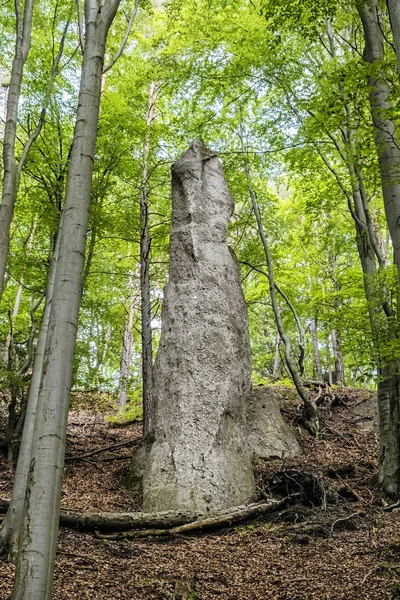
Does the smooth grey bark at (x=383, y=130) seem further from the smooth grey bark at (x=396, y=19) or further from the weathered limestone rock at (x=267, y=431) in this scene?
the weathered limestone rock at (x=267, y=431)

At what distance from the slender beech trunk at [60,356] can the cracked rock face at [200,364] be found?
12.8 ft

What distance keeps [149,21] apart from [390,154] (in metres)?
11.8

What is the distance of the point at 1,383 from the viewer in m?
7.58

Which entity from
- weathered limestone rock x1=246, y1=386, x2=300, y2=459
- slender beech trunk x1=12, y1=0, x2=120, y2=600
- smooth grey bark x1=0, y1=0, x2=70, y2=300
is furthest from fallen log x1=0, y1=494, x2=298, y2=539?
slender beech trunk x1=12, y1=0, x2=120, y2=600

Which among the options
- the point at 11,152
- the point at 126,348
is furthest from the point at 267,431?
the point at 126,348

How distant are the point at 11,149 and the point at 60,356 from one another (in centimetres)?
390

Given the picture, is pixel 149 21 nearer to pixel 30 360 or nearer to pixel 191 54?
pixel 191 54

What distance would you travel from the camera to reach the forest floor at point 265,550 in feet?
12.4

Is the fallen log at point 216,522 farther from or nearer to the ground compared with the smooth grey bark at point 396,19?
nearer to the ground

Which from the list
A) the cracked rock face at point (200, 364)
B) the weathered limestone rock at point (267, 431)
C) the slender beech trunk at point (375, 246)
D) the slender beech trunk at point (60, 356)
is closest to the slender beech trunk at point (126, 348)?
the weathered limestone rock at point (267, 431)

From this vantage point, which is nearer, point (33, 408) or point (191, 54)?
point (33, 408)

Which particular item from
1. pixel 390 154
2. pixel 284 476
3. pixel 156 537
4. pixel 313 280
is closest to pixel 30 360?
pixel 156 537

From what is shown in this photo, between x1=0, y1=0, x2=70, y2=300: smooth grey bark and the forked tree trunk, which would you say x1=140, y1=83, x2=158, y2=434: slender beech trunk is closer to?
x1=0, y1=0, x2=70, y2=300: smooth grey bark

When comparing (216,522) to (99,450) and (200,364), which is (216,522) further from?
(99,450)
